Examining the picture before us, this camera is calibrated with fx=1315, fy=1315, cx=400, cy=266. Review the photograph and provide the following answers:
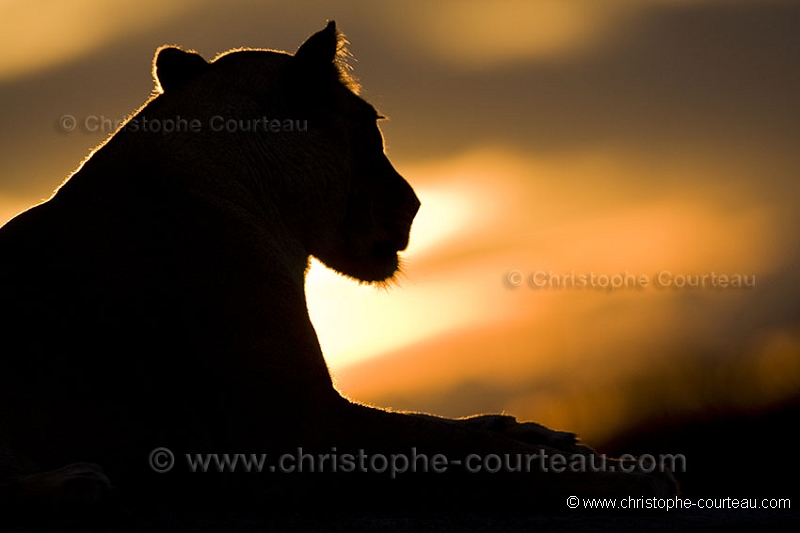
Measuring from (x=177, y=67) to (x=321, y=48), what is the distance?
1.20m

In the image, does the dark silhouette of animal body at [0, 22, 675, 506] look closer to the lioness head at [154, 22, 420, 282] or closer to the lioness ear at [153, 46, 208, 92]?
the lioness head at [154, 22, 420, 282]

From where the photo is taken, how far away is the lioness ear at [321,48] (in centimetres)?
959

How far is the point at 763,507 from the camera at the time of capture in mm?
7695

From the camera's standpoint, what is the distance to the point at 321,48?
9.69 metres

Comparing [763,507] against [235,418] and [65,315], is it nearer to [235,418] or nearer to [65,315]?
[235,418]

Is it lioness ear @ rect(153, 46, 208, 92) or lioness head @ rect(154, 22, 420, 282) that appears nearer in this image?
lioness head @ rect(154, 22, 420, 282)

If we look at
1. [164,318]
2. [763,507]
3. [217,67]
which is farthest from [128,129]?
[763,507]

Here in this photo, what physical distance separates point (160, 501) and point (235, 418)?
0.64 meters

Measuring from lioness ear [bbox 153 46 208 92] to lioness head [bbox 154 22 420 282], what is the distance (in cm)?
1

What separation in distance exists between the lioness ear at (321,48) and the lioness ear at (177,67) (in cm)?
82

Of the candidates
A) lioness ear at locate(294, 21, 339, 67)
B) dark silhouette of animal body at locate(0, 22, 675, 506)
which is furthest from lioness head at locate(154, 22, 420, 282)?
dark silhouette of animal body at locate(0, 22, 675, 506)

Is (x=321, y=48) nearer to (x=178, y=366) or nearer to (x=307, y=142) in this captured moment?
(x=307, y=142)

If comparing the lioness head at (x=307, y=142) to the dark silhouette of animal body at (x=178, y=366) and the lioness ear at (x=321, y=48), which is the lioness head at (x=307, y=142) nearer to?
the lioness ear at (x=321, y=48)

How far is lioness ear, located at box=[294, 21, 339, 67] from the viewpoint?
9586mm
